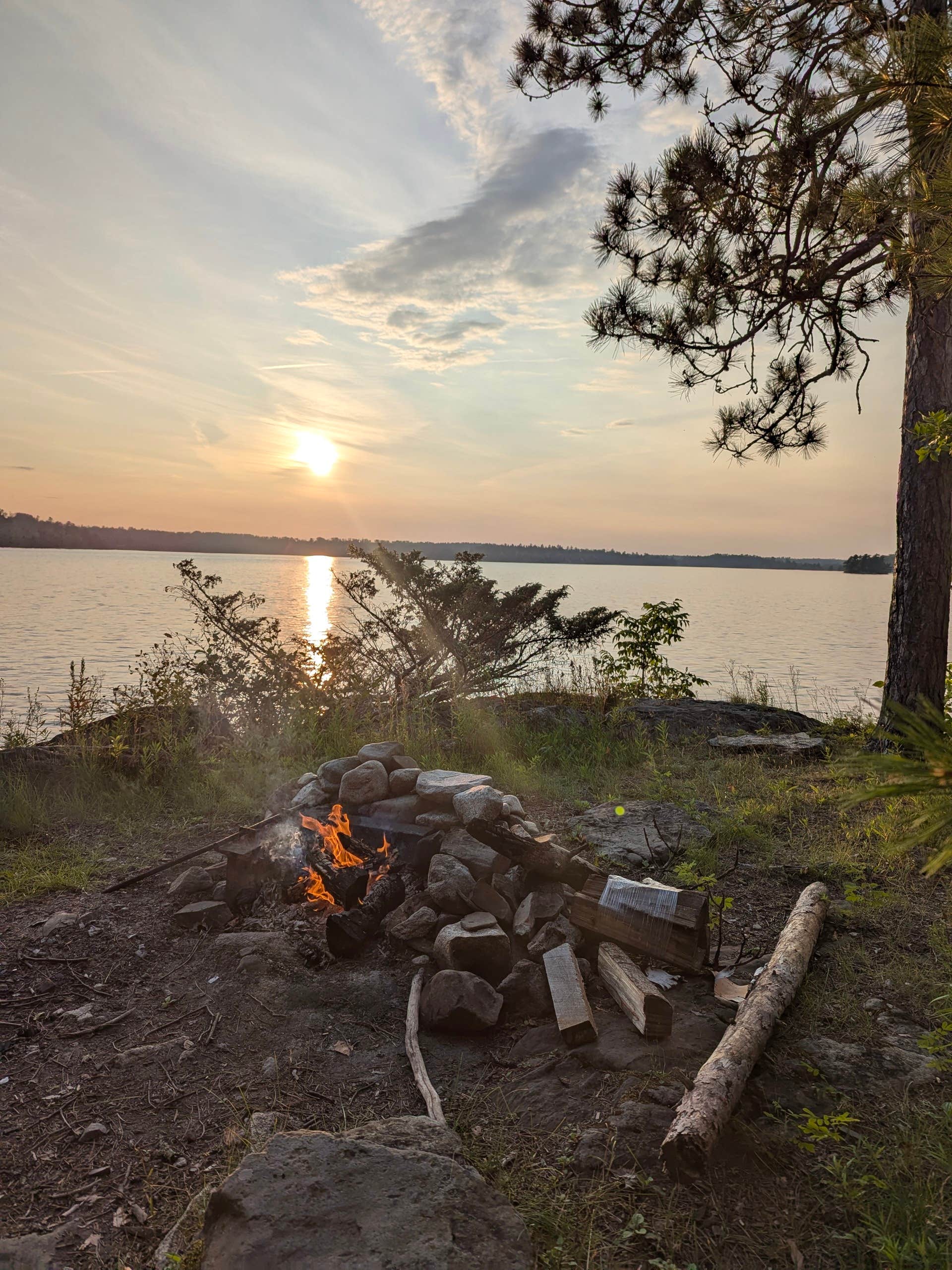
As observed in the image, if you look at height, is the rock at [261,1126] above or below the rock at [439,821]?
below

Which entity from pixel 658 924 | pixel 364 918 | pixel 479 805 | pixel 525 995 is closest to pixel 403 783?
pixel 479 805

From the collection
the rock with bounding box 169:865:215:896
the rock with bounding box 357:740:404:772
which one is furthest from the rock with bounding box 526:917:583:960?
the rock with bounding box 169:865:215:896

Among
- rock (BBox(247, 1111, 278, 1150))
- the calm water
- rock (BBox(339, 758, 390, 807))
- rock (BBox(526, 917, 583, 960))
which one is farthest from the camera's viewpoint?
the calm water

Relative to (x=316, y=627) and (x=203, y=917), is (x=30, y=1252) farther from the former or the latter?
(x=316, y=627)

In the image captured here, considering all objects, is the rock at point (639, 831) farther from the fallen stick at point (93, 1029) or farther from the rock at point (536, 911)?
the fallen stick at point (93, 1029)

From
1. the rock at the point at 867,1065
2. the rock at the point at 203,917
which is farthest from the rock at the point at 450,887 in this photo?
the rock at the point at 867,1065

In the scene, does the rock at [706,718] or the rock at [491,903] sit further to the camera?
the rock at [706,718]

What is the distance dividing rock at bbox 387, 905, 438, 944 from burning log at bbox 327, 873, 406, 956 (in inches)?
6.2

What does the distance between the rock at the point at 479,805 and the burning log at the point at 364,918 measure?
0.58 meters

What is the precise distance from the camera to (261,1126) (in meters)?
2.69

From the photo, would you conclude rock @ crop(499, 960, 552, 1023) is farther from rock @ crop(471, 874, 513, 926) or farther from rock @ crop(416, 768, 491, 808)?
rock @ crop(416, 768, 491, 808)

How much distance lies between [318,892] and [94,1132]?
1.88 meters

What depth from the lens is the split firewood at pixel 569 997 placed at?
3.18 metres

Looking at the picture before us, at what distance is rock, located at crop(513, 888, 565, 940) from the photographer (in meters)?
3.98
